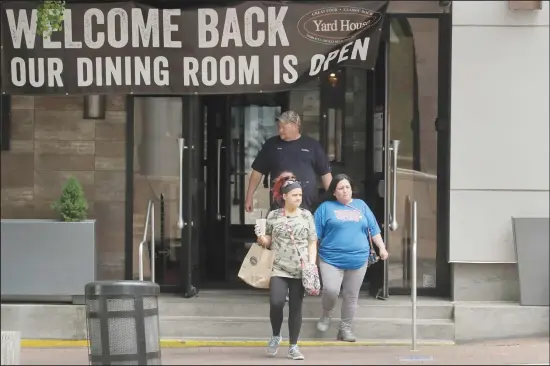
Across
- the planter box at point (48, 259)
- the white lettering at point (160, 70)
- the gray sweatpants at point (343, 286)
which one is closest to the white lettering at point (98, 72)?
the white lettering at point (160, 70)

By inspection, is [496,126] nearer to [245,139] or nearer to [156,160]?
[245,139]

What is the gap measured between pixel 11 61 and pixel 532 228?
219 inches

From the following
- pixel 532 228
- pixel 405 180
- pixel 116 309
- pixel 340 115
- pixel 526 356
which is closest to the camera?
pixel 116 309

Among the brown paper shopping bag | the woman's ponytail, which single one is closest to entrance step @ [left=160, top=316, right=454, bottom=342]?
the brown paper shopping bag

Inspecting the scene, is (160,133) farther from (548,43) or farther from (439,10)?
(548,43)

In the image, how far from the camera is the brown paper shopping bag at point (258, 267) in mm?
7836

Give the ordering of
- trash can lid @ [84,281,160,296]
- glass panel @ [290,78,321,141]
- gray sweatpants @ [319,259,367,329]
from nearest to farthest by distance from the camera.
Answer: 1. trash can lid @ [84,281,160,296]
2. gray sweatpants @ [319,259,367,329]
3. glass panel @ [290,78,321,141]

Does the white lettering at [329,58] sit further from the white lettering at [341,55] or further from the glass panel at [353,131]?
the glass panel at [353,131]

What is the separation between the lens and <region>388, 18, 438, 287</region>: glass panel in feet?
30.6

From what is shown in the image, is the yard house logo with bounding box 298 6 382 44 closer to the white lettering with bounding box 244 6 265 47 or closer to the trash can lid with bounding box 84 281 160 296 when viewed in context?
→ the white lettering with bounding box 244 6 265 47

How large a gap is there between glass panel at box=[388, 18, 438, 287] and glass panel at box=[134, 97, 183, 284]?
2363 mm

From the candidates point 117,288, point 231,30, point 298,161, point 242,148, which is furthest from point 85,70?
point 117,288

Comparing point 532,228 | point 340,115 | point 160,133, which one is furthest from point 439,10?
point 160,133

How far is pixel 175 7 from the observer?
8969 mm
